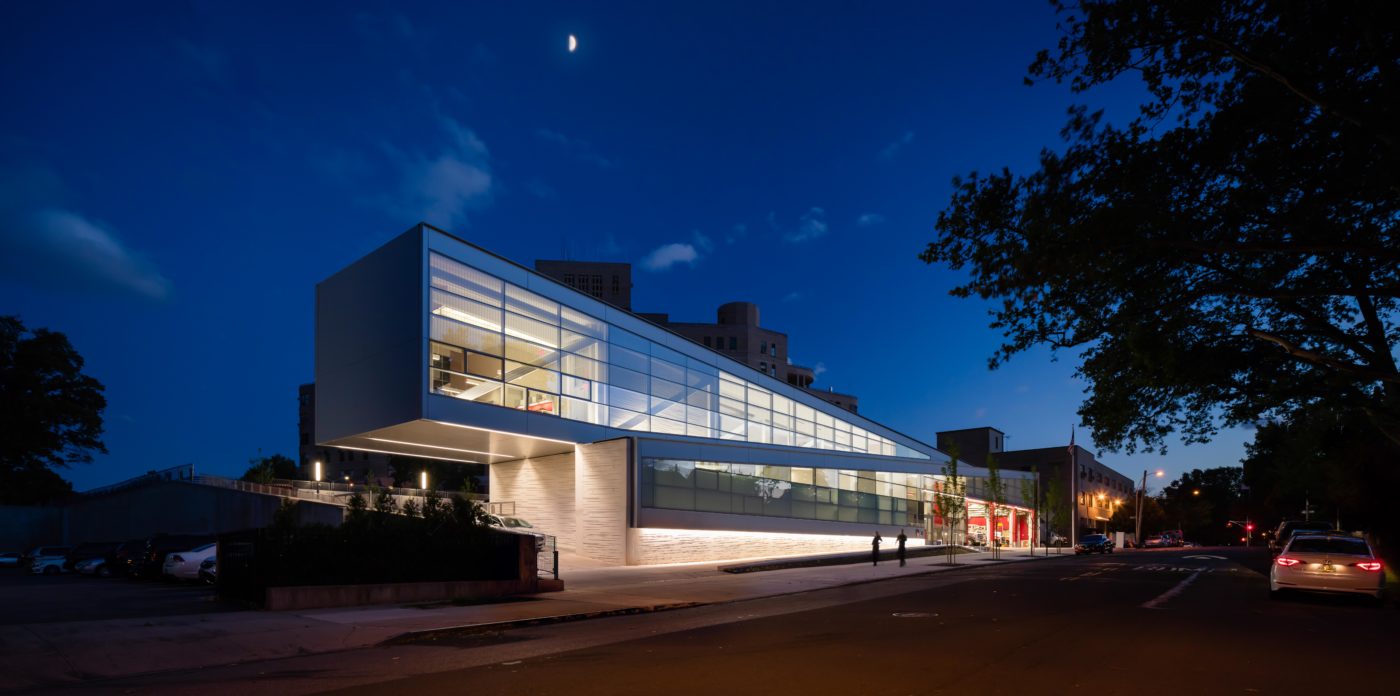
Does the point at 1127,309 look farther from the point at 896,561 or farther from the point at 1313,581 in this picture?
the point at 896,561

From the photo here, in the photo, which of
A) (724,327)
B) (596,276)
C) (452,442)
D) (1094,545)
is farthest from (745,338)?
(452,442)

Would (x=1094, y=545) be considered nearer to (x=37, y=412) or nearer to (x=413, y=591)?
(x=413, y=591)

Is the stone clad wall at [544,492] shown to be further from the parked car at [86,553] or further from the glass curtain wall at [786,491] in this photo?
the parked car at [86,553]

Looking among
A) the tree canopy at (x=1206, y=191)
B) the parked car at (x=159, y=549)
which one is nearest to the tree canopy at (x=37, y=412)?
the parked car at (x=159, y=549)

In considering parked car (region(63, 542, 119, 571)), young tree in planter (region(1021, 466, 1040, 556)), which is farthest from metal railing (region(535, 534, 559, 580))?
young tree in planter (region(1021, 466, 1040, 556))

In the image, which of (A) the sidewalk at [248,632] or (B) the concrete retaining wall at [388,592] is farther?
(B) the concrete retaining wall at [388,592]

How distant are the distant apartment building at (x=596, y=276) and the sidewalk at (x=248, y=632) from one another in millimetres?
94776

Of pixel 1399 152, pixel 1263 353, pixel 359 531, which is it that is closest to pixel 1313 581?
pixel 1263 353

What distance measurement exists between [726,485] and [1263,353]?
2418 cm

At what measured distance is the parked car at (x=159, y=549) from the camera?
2775 cm

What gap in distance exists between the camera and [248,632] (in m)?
13.5

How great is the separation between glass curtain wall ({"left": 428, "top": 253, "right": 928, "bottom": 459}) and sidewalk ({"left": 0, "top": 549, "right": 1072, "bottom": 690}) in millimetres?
14089

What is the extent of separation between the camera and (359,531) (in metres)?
19.3

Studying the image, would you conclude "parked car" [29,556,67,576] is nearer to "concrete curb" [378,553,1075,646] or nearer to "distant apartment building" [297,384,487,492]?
"concrete curb" [378,553,1075,646]
